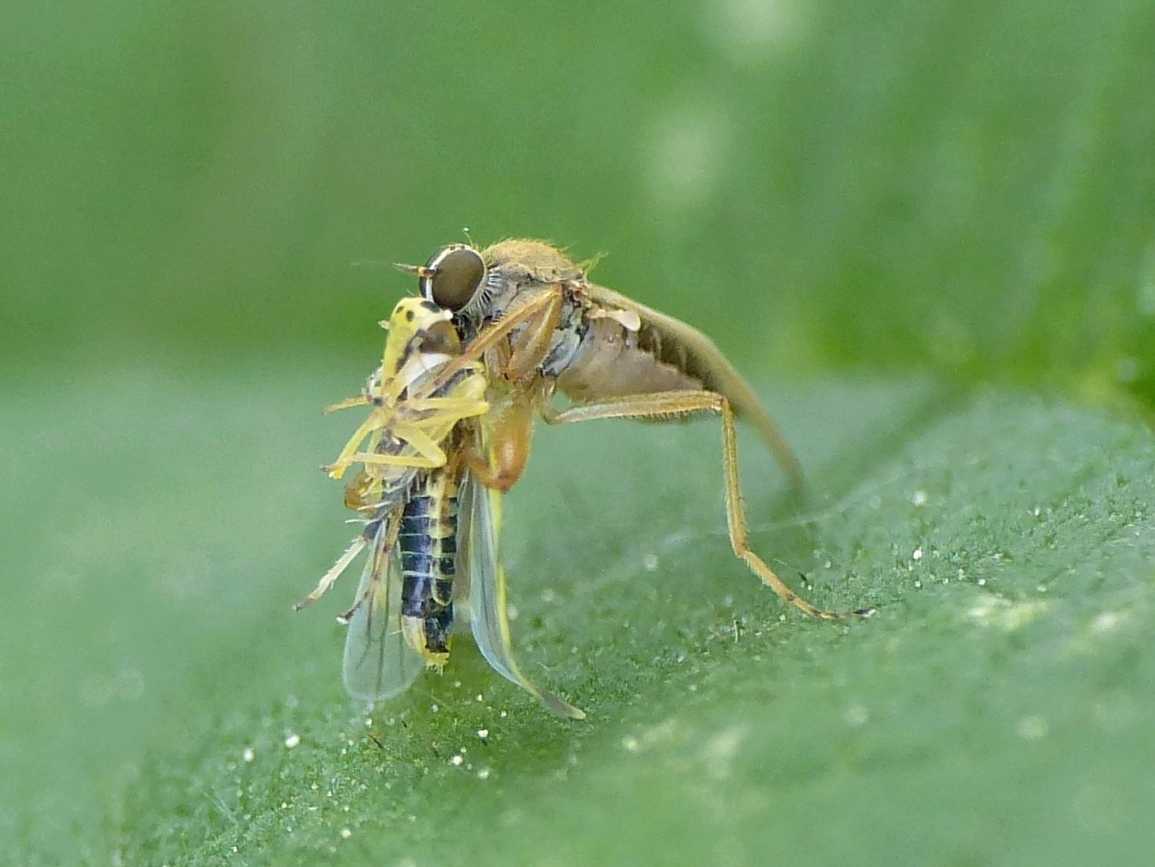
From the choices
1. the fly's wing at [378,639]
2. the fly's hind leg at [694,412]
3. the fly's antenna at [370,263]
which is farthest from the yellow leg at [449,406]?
the fly's antenna at [370,263]

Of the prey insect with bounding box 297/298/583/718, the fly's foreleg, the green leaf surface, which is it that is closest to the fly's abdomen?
the prey insect with bounding box 297/298/583/718

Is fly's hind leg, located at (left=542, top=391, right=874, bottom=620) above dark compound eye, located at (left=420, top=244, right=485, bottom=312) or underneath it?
underneath

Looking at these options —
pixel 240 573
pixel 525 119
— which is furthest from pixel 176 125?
pixel 240 573

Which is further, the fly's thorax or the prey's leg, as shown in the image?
the fly's thorax

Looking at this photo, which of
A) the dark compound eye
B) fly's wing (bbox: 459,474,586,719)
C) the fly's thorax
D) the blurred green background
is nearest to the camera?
the blurred green background

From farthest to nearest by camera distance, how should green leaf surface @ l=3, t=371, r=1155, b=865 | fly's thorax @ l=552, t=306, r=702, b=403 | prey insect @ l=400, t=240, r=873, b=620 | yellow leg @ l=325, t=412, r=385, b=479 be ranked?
fly's thorax @ l=552, t=306, r=702, b=403, prey insect @ l=400, t=240, r=873, b=620, yellow leg @ l=325, t=412, r=385, b=479, green leaf surface @ l=3, t=371, r=1155, b=865

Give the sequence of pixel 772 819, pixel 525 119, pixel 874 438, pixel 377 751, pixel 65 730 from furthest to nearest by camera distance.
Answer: pixel 525 119 → pixel 874 438 → pixel 65 730 → pixel 377 751 → pixel 772 819

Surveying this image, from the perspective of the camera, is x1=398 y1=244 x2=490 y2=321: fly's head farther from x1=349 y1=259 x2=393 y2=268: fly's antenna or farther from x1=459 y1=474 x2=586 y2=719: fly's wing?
x1=459 y1=474 x2=586 y2=719: fly's wing

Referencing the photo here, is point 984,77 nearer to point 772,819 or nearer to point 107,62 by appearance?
point 772,819

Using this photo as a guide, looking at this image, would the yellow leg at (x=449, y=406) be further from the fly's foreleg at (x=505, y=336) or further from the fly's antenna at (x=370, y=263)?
the fly's antenna at (x=370, y=263)
